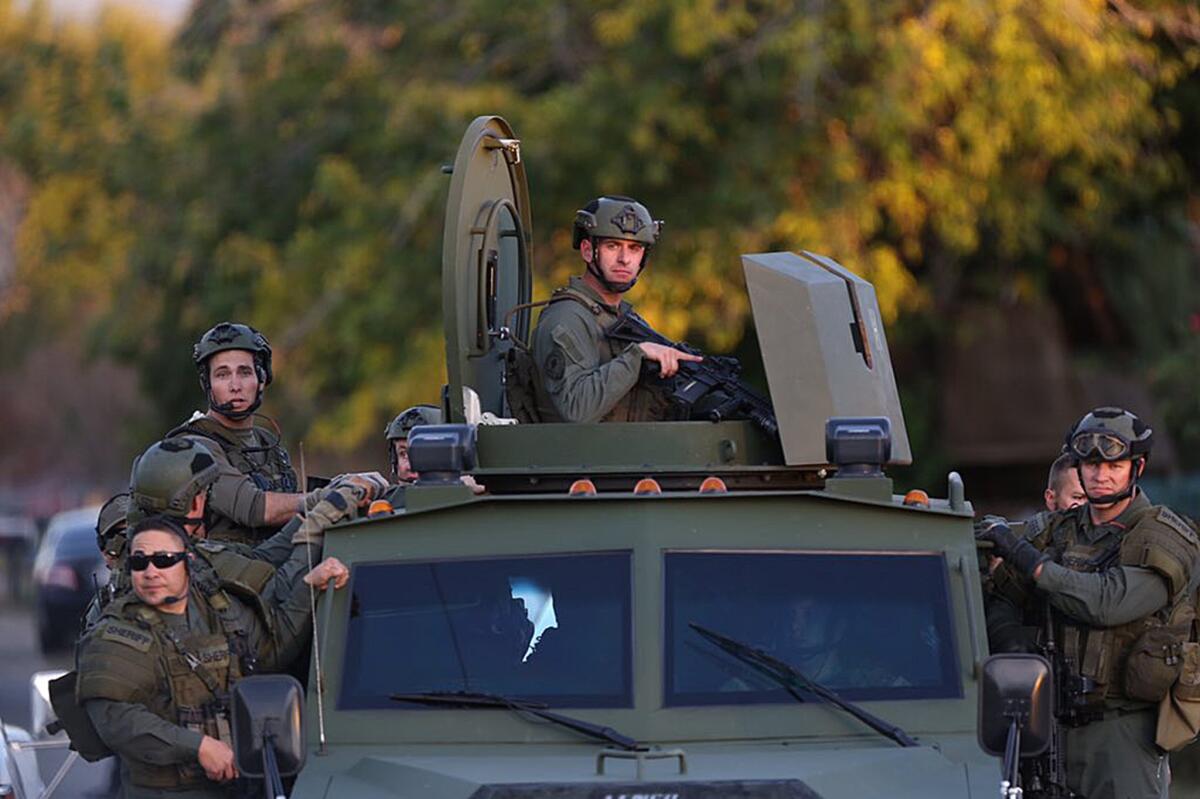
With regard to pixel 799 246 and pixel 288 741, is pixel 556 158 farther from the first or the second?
pixel 288 741

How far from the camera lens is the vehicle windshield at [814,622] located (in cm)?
579

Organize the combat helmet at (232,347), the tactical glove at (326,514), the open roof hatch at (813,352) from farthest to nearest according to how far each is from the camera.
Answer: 1. the combat helmet at (232,347)
2. the open roof hatch at (813,352)
3. the tactical glove at (326,514)

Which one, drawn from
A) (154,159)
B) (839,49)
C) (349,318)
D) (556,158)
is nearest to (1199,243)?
(839,49)

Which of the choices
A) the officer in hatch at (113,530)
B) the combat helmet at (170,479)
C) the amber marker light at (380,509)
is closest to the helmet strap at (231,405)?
the officer in hatch at (113,530)

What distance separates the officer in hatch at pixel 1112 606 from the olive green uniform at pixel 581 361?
130cm

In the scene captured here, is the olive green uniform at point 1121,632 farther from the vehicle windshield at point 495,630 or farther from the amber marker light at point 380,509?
the amber marker light at point 380,509

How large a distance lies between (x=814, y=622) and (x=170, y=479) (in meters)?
2.05

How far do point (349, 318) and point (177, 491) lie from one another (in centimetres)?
1204

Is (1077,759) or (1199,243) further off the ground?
(1199,243)

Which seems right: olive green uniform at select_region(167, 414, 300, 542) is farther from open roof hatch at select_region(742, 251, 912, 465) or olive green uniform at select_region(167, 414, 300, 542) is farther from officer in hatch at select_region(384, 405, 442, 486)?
open roof hatch at select_region(742, 251, 912, 465)

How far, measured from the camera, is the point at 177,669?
635cm

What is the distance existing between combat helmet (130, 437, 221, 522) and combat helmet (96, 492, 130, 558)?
1.32 feet

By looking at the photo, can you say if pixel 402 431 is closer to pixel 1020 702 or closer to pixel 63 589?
pixel 1020 702

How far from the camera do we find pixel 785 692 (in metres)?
5.78
